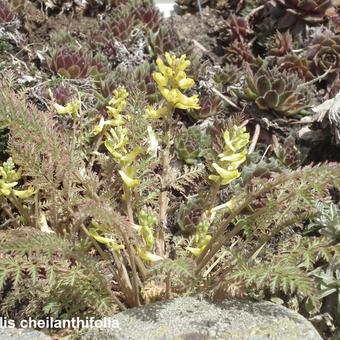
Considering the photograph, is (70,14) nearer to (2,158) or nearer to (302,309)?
(2,158)

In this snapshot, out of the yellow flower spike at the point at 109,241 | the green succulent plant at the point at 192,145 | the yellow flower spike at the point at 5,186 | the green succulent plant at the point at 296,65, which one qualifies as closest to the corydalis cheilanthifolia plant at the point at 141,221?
the yellow flower spike at the point at 109,241

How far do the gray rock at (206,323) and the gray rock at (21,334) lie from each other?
18cm

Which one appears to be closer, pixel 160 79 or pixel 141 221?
pixel 141 221

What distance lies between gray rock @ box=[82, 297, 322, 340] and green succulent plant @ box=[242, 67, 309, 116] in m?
1.39

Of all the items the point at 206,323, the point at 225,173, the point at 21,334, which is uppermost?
the point at 225,173

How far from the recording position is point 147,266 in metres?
2.91

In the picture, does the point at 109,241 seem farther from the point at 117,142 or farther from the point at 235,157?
the point at 235,157

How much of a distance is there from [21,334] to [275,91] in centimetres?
192

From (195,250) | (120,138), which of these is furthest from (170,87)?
(195,250)

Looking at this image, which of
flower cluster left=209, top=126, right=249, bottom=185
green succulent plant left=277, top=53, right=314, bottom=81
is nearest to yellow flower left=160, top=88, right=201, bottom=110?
flower cluster left=209, top=126, right=249, bottom=185

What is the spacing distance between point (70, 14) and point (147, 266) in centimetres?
230

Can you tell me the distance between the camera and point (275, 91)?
3666mm

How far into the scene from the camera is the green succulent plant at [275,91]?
3688 millimetres

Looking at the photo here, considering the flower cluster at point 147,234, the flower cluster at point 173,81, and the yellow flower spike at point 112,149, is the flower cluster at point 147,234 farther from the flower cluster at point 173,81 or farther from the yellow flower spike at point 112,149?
the flower cluster at point 173,81
